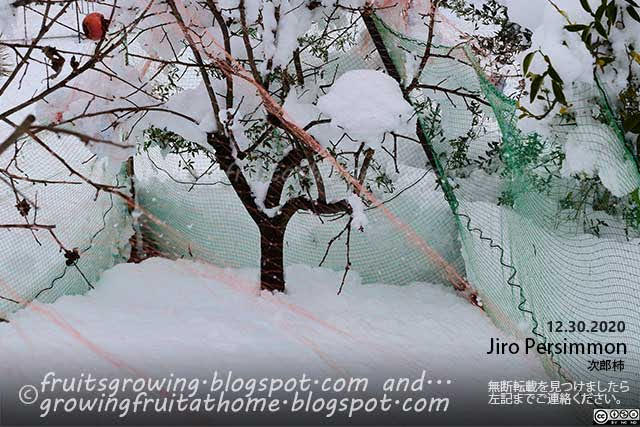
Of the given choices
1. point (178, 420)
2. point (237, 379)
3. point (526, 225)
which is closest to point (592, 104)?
point (526, 225)

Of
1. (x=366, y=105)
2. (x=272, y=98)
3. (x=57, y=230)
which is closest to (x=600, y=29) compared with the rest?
(x=366, y=105)

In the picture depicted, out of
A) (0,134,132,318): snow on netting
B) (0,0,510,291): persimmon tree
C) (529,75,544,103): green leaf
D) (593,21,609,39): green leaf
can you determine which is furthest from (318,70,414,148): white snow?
(0,134,132,318): snow on netting

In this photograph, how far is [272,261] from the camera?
295cm

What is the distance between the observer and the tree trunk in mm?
2934

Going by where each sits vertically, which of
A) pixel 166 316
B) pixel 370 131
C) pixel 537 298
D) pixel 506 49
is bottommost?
pixel 166 316

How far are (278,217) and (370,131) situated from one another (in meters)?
0.76

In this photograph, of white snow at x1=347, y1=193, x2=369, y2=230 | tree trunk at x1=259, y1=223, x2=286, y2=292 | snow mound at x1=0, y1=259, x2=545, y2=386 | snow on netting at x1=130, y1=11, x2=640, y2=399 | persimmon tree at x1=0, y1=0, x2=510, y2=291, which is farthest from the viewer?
tree trunk at x1=259, y1=223, x2=286, y2=292

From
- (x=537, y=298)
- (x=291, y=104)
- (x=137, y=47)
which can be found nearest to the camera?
(x=537, y=298)

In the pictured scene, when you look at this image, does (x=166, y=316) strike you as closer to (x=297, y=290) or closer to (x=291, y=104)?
(x=297, y=290)

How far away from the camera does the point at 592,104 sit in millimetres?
1932

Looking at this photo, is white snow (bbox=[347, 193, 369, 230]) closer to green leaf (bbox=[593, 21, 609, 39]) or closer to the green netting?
the green netting

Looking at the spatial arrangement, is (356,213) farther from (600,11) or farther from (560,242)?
(600,11)

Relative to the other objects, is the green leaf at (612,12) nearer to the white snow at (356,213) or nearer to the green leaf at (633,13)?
the green leaf at (633,13)

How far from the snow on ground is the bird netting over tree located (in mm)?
127
